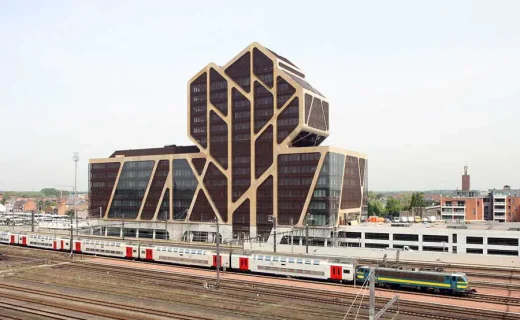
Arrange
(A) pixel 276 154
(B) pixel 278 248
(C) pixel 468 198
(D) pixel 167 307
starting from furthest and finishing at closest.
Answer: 1. (C) pixel 468 198
2. (A) pixel 276 154
3. (B) pixel 278 248
4. (D) pixel 167 307

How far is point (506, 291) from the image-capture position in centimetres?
5838

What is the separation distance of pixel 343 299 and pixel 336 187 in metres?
58.0

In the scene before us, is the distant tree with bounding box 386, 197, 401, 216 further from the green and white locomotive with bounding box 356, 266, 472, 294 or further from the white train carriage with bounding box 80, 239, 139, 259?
the green and white locomotive with bounding box 356, 266, 472, 294

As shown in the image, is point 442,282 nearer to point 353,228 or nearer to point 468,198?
point 353,228

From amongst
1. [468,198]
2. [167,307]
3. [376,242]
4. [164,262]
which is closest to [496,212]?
[468,198]

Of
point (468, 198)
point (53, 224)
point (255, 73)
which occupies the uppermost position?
point (255, 73)

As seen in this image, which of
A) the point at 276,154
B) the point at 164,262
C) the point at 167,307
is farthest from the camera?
the point at 276,154

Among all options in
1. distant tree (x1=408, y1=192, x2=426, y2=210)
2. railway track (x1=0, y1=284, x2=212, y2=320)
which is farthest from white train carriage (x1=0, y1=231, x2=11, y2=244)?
distant tree (x1=408, y1=192, x2=426, y2=210)

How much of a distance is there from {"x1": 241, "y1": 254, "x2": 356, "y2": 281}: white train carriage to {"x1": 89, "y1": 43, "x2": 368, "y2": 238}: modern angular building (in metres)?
37.9

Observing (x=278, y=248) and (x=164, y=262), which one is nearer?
(x=164, y=262)

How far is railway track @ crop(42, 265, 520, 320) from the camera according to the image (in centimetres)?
4751

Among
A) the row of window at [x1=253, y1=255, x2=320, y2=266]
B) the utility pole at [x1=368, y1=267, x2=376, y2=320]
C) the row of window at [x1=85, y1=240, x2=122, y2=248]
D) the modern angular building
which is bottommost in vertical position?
the row of window at [x1=85, y1=240, x2=122, y2=248]

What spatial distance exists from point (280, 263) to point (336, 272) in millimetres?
8839

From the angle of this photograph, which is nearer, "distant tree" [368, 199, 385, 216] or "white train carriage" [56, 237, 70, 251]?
"white train carriage" [56, 237, 70, 251]
